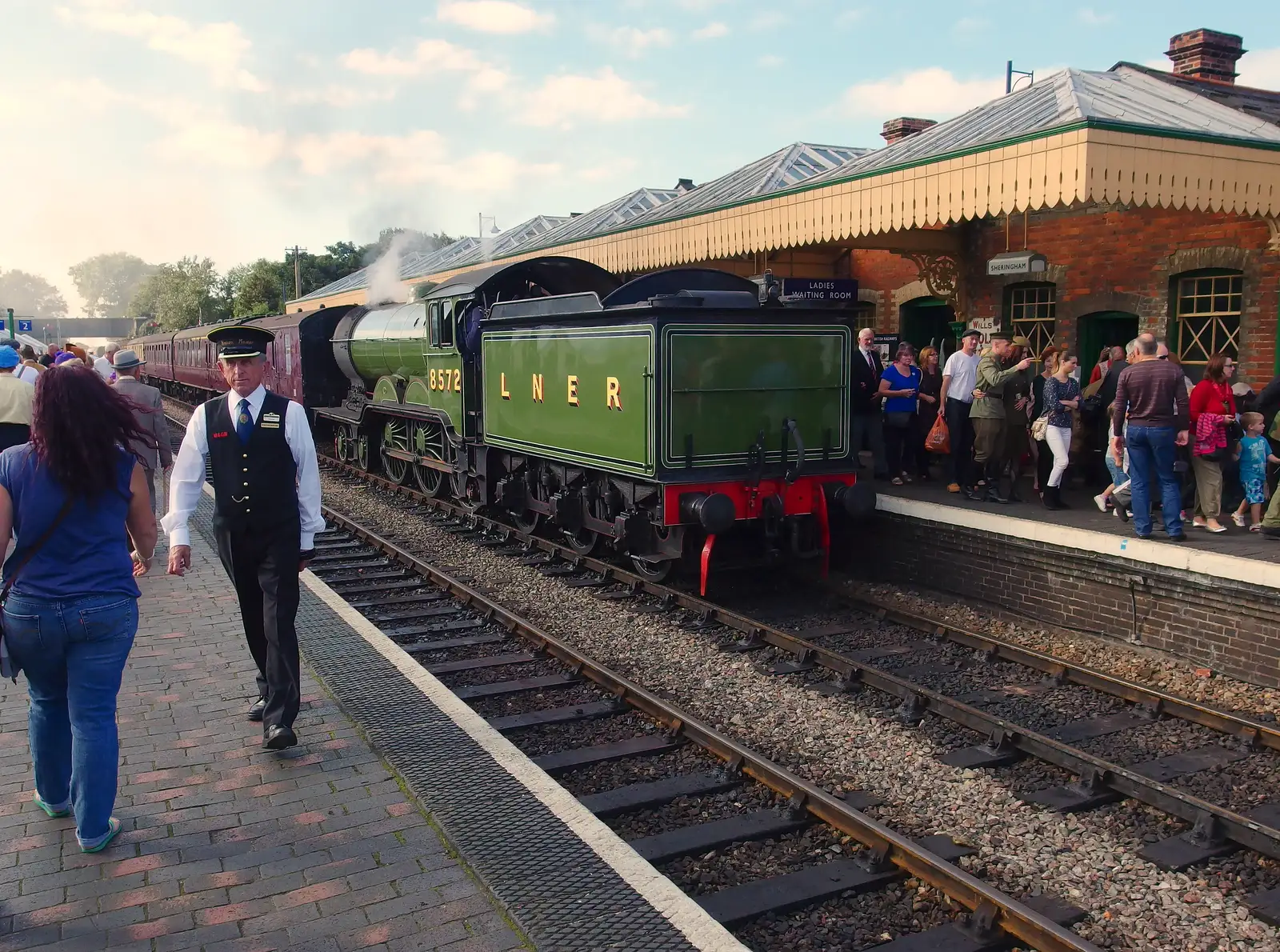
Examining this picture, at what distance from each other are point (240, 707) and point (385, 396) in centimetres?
922

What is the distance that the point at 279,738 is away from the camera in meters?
4.45

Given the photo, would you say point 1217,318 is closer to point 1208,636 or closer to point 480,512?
point 1208,636

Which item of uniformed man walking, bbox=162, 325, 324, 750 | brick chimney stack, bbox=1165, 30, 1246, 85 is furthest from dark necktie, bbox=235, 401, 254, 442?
brick chimney stack, bbox=1165, 30, 1246, 85

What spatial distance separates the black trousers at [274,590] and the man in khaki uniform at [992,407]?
649 cm

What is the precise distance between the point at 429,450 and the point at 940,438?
6.28 meters

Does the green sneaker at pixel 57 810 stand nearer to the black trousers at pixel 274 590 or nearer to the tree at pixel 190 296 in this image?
the black trousers at pixel 274 590

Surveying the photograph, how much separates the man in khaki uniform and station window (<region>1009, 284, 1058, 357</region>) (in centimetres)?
323

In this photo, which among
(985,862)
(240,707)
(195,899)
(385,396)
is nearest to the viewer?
(195,899)

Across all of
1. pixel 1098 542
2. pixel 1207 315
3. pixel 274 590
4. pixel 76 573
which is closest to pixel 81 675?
pixel 76 573

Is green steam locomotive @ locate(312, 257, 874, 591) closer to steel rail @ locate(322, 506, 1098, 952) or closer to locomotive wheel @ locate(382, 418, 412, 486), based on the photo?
steel rail @ locate(322, 506, 1098, 952)

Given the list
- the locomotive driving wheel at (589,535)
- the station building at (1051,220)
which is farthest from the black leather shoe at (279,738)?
the station building at (1051,220)

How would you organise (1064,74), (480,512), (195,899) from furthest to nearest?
(480,512) < (1064,74) < (195,899)

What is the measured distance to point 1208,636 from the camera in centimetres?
643

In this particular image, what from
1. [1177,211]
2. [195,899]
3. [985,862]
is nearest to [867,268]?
[1177,211]
